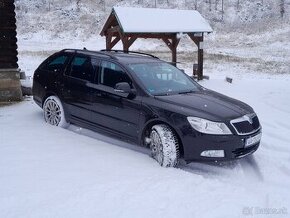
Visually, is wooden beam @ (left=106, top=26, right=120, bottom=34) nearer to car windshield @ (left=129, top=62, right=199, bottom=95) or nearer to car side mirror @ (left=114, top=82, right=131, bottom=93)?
car windshield @ (left=129, top=62, right=199, bottom=95)

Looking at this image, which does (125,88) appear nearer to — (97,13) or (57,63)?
(57,63)

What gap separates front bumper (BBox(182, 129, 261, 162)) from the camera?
5.27m

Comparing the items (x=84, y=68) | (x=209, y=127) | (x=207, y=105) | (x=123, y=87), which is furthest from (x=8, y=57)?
(x=209, y=127)

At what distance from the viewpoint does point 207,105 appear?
227 inches

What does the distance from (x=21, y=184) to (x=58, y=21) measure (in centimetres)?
4457

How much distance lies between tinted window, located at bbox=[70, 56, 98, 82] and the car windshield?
2.66ft

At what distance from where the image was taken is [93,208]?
13.7 ft

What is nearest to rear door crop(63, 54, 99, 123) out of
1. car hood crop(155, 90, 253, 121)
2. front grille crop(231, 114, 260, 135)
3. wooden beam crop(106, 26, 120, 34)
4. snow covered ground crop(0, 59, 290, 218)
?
snow covered ground crop(0, 59, 290, 218)

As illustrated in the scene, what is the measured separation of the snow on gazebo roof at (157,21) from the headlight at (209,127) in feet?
26.9

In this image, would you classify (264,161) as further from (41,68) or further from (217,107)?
(41,68)

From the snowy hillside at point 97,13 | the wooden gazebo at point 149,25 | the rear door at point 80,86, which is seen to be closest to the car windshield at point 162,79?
the rear door at point 80,86

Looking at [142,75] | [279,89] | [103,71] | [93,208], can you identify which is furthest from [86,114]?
[279,89]

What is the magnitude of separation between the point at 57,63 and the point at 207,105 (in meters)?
3.50

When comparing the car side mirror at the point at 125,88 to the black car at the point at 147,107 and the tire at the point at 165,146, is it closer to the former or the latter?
the black car at the point at 147,107
